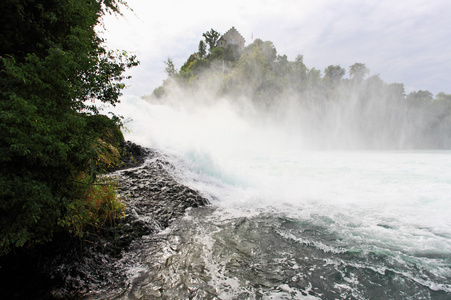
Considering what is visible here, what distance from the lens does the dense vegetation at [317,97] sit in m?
40.2

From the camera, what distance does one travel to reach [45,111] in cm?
286

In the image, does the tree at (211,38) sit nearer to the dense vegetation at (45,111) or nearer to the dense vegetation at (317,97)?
the dense vegetation at (317,97)

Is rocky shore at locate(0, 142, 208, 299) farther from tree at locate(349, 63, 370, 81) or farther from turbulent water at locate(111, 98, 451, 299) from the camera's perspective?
tree at locate(349, 63, 370, 81)

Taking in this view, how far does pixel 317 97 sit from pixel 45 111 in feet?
153

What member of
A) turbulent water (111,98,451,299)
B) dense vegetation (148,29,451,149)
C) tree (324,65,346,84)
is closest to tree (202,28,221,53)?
dense vegetation (148,29,451,149)

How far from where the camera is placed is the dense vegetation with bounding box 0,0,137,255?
255cm

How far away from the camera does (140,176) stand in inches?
316

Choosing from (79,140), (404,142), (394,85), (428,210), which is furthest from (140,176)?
(394,85)

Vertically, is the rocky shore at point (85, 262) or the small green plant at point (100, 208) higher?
the small green plant at point (100, 208)

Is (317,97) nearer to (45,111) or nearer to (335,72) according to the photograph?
(335,72)

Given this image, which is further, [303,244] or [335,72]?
[335,72]

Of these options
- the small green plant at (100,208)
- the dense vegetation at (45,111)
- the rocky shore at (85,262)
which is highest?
the dense vegetation at (45,111)


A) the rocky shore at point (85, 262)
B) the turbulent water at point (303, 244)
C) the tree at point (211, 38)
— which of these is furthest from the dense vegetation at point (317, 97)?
the rocky shore at point (85, 262)

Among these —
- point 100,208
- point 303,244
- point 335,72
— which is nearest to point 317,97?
point 335,72
